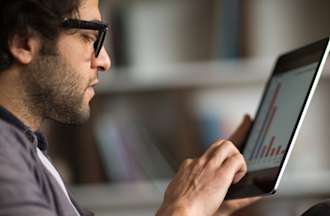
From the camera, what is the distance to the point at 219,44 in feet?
7.99

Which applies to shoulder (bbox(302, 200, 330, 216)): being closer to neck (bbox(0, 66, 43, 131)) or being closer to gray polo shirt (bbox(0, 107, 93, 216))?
gray polo shirt (bbox(0, 107, 93, 216))

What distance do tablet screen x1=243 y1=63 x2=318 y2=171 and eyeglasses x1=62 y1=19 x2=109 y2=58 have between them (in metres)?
0.37

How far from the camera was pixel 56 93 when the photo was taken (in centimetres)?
133

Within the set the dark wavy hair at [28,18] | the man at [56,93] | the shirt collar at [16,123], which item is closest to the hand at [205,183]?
the man at [56,93]

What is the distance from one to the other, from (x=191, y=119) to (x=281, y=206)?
0.43 m

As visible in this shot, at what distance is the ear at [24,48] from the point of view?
127cm

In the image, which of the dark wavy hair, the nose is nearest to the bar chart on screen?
the nose

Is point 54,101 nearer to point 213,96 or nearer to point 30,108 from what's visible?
point 30,108

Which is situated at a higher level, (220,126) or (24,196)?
(24,196)

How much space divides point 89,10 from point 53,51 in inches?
4.2

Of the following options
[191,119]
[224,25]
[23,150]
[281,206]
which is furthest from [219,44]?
[23,150]

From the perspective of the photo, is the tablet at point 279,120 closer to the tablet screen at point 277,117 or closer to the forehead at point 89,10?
the tablet screen at point 277,117

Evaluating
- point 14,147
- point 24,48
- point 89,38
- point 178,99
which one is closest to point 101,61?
point 89,38

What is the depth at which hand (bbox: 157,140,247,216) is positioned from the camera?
1.20m
